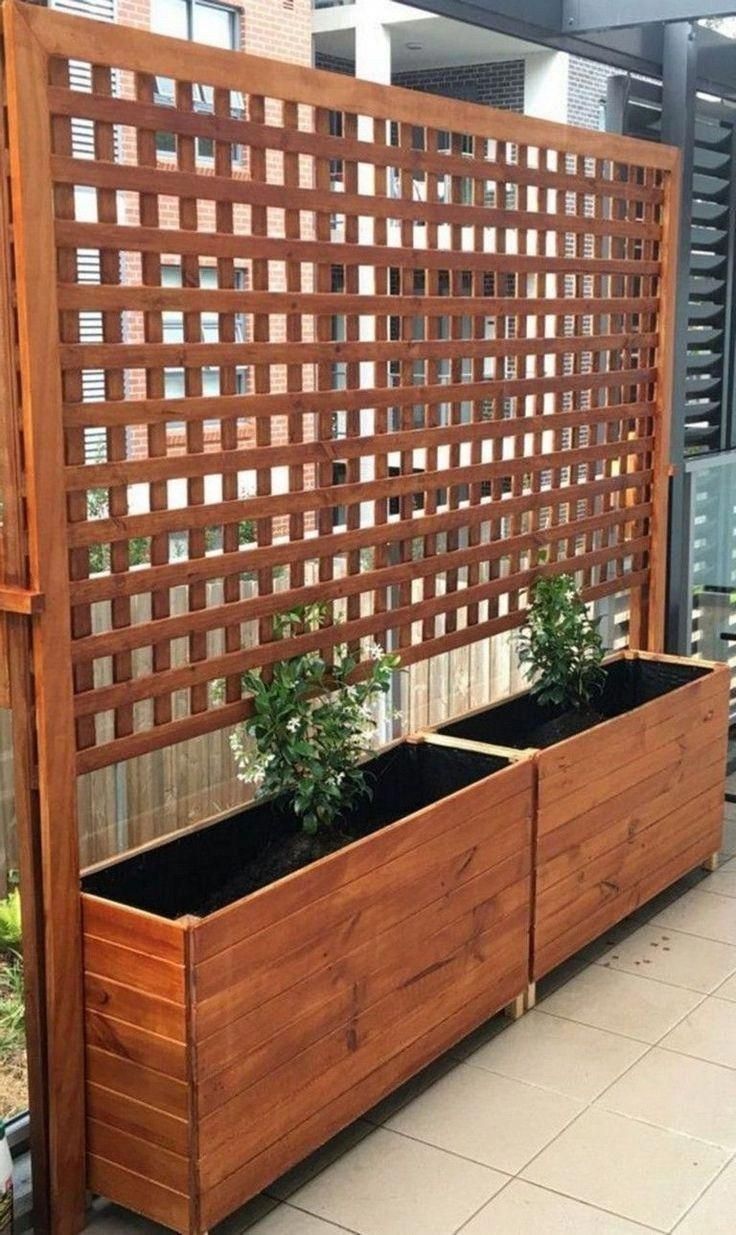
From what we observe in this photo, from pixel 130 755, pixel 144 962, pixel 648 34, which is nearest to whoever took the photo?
pixel 144 962

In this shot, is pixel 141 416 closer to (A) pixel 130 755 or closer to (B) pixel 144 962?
(A) pixel 130 755

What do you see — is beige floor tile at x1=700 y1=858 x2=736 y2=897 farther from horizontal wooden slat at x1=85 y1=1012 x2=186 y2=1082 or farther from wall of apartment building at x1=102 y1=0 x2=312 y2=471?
horizontal wooden slat at x1=85 y1=1012 x2=186 y2=1082

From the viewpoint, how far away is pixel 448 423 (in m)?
3.54

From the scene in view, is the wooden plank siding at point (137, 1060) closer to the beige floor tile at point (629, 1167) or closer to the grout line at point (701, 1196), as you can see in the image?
the beige floor tile at point (629, 1167)

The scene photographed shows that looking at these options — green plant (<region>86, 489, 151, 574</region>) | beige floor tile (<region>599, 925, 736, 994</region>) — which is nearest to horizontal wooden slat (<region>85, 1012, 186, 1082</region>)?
green plant (<region>86, 489, 151, 574</region>)

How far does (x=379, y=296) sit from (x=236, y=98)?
4.77ft

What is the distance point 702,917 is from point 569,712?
2.27 ft

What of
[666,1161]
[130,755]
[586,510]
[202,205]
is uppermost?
[202,205]

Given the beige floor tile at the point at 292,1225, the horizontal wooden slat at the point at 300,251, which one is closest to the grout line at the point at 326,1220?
the beige floor tile at the point at 292,1225

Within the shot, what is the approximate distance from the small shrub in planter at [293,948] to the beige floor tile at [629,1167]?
1.20ft

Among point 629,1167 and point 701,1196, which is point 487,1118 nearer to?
point 629,1167

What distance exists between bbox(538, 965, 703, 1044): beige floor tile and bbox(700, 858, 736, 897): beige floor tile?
2.19ft

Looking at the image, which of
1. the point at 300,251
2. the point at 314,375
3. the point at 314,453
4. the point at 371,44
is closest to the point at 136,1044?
the point at 314,453

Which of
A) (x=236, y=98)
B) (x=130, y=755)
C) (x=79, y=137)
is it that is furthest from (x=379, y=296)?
(x=236, y=98)
